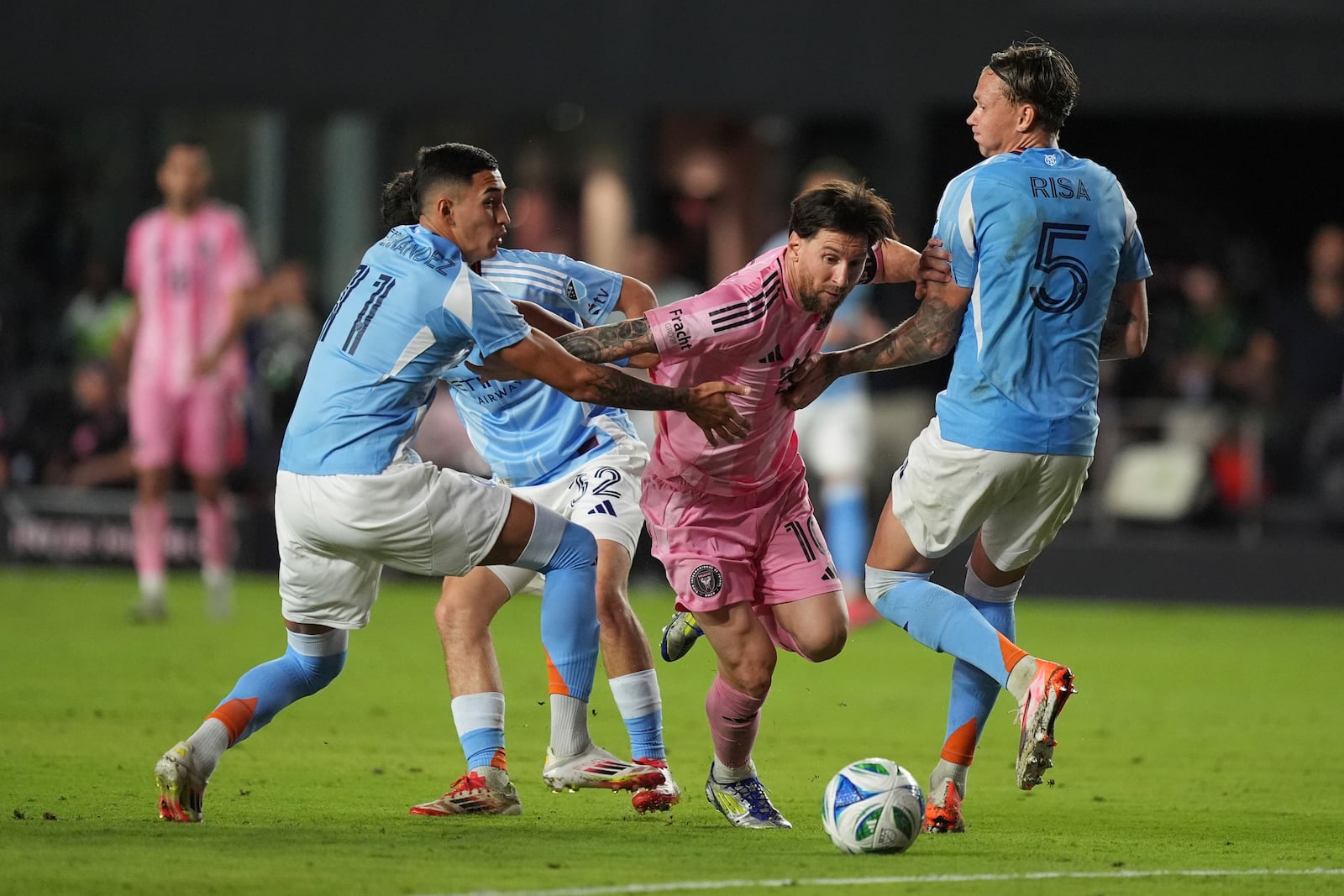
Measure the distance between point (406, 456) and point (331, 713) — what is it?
310 centimetres

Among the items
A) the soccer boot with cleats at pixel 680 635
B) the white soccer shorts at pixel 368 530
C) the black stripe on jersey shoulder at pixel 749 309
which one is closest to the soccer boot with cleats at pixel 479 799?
the white soccer shorts at pixel 368 530

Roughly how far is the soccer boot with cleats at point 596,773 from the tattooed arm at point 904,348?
1.24m

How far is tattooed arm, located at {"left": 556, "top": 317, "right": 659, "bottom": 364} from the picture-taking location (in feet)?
19.3

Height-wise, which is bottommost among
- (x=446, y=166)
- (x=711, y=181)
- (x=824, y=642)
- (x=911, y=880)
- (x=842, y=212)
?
(x=911, y=880)

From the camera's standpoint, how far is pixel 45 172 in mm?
18016

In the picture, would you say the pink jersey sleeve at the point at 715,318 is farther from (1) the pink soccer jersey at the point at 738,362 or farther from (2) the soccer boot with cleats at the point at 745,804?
(2) the soccer boot with cleats at the point at 745,804

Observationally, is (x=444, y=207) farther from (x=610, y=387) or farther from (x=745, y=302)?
(x=745, y=302)

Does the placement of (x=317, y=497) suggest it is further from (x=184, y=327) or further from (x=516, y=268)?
(x=184, y=327)

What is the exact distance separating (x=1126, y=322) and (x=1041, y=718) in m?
1.40

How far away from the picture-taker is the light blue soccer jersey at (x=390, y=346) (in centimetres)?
574

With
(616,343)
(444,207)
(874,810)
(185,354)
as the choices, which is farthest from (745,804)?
(185,354)

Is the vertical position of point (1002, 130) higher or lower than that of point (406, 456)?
higher

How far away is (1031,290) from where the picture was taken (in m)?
5.72

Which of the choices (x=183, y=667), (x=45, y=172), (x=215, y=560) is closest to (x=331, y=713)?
(x=183, y=667)
